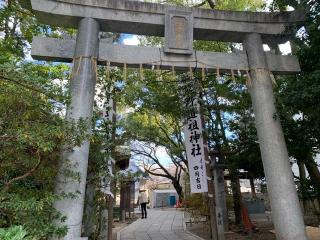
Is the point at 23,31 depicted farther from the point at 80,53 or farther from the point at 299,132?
the point at 299,132

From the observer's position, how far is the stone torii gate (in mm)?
6633

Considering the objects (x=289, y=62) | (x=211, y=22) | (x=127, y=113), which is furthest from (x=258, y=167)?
(x=127, y=113)

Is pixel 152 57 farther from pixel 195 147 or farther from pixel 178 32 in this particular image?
pixel 195 147

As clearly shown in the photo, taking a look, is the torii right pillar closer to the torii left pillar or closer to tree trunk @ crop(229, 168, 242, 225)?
the torii left pillar

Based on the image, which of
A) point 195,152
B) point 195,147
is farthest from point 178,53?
point 195,152

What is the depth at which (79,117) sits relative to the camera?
20.8ft

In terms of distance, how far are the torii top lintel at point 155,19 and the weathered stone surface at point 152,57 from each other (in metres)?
0.57

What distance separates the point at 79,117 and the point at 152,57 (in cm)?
233

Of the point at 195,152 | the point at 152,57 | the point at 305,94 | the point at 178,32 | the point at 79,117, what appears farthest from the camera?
the point at 195,152

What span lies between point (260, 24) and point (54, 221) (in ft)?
21.5

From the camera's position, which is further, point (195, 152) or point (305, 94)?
point (195, 152)

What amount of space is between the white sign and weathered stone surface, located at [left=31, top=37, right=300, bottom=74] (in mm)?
2908

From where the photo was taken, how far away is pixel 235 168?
1278cm

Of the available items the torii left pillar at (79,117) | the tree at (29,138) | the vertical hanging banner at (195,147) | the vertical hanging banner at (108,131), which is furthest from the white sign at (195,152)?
the tree at (29,138)
